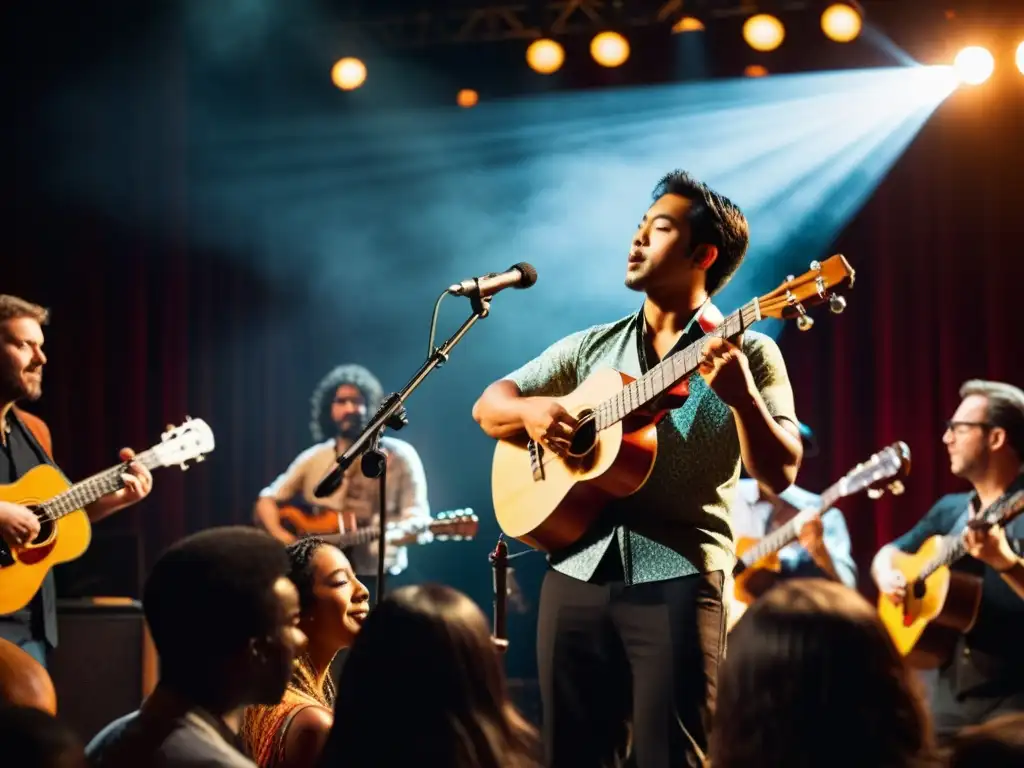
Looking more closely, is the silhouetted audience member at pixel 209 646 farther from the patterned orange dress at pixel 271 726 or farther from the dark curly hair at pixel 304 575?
the dark curly hair at pixel 304 575

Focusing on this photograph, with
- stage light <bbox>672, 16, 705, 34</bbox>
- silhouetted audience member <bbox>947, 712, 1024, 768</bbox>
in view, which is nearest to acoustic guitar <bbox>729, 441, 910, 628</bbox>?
stage light <bbox>672, 16, 705, 34</bbox>

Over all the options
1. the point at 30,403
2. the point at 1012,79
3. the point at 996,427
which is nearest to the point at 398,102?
the point at 30,403

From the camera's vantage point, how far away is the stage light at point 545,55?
27.7 feet

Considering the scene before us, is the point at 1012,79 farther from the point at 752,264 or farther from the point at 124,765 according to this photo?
the point at 124,765

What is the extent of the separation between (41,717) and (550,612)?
1.82 metres

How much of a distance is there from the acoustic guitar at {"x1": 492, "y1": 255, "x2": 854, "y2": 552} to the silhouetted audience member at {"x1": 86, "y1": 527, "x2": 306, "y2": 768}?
1265 millimetres

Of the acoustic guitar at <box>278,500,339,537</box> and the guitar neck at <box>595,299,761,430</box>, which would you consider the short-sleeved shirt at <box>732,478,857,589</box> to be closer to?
the acoustic guitar at <box>278,500,339,537</box>

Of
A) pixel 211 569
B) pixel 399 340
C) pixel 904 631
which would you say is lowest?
pixel 904 631

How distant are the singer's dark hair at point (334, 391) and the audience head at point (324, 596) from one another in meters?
4.79

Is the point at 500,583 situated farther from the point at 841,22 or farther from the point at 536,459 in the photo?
the point at 841,22

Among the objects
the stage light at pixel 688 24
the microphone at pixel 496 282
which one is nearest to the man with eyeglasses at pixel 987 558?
the microphone at pixel 496 282

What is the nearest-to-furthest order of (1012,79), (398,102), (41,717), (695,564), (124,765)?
(41,717)
(124,765)
(695,564)
(1012,79)
(398,102)

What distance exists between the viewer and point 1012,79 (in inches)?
315

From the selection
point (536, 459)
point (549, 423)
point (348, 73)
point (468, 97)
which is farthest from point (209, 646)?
point (468, 97)
